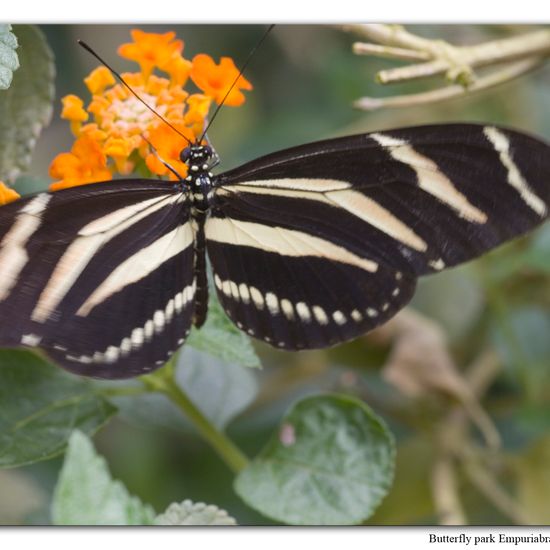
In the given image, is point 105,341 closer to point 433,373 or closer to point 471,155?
point 471,155

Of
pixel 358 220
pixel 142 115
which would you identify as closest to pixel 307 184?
pixel 358 220

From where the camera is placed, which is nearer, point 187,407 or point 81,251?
point 81,251

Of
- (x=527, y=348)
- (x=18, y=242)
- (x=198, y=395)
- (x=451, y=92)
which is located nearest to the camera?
(x=18, y=242)

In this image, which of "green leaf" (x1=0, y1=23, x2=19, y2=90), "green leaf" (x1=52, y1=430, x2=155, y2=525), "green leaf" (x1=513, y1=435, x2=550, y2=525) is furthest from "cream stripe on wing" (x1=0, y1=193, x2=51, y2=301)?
"green leaf" (x1=513, y1=435, x2=550, y2=525)

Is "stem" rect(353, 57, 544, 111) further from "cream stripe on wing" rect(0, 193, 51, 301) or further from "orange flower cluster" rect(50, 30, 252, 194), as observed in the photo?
"cream stripe on wing" rect(0, 193, 51, 301)

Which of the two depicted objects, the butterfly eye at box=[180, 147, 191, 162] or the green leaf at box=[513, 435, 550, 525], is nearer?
the butterfly eye at box=[180, 147, 191, 162]

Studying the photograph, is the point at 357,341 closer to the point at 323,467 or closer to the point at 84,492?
the point at 323,467
